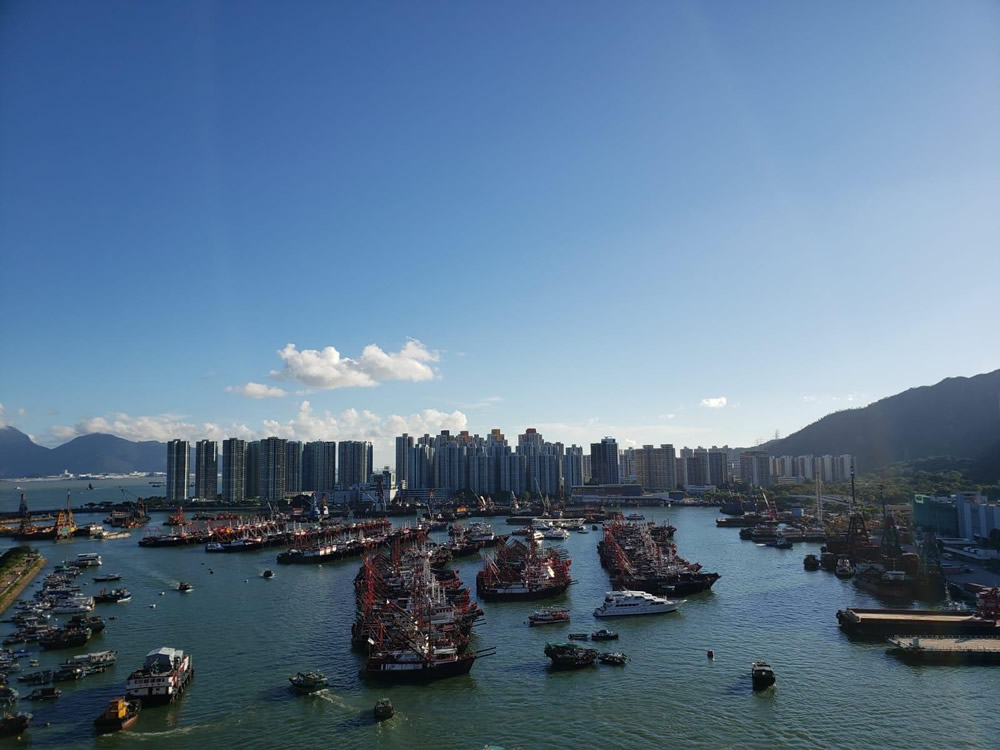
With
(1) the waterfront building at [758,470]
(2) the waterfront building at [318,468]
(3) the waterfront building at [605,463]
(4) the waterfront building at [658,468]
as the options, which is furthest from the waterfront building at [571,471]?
(2) the waterfront building at [318,468]

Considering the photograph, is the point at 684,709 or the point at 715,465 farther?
the point at 715,465

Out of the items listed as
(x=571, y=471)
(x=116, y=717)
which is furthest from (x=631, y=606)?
(x=571, y=471)

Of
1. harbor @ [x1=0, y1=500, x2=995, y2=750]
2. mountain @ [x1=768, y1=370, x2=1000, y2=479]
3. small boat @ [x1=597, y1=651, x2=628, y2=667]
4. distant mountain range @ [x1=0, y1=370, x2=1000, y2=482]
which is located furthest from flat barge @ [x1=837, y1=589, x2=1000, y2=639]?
mountain @ [x1=768, y1=370, x2=1000, y2=479]

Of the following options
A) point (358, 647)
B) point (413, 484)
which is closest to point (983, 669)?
point (358, 647)

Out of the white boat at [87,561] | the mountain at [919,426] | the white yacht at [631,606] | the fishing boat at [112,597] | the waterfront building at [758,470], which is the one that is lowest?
the white boat at [87,561]

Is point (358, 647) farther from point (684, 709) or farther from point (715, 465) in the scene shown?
point (715, 465)

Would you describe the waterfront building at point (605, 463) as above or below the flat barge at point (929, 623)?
above

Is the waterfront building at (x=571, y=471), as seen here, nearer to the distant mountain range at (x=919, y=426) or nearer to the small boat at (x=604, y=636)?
the distant mountain range at (x=919, y=426)
